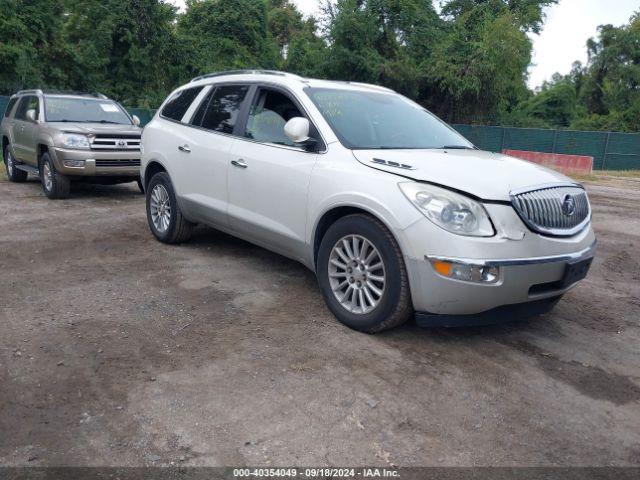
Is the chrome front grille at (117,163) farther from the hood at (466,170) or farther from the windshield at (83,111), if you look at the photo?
the hood at (466,170)

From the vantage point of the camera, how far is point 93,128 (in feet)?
31.4

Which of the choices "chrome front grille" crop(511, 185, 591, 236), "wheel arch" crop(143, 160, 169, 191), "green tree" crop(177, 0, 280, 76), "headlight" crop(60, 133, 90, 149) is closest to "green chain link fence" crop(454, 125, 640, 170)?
"green tree" crop(177, 0, 280, 76)

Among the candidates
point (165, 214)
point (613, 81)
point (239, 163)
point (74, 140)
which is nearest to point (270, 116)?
point (239, 163)

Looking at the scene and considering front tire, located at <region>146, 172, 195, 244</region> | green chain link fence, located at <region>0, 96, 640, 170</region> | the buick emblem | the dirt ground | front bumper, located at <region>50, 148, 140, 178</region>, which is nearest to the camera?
the dirt ground

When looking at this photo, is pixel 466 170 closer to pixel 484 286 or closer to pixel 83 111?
pixel 484 286

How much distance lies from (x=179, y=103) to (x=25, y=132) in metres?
5.56

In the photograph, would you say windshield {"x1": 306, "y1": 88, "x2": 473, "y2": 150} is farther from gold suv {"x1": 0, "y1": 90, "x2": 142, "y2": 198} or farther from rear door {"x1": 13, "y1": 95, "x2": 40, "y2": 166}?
rear door {"x1": 13, "y1": 95, "x2": 40, "y2": 166}

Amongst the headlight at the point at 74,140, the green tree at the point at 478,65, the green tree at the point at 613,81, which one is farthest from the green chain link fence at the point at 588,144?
the headlight at the point at 74,140

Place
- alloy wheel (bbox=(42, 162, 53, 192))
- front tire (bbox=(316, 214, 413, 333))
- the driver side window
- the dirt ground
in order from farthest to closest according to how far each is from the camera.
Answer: alloy wheel (bbox=(42, 162, 53, 192)), the driver side window, front tire (bbox=(316, 214, 413, 333)), the dirt ground

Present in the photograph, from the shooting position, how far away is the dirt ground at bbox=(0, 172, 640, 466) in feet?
9.27

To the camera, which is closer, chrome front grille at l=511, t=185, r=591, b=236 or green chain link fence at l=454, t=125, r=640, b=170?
chrome front grille at l=511, t=185, r=591, b=236

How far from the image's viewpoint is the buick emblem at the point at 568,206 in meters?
3.99

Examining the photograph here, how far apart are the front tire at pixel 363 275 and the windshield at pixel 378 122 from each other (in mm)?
722

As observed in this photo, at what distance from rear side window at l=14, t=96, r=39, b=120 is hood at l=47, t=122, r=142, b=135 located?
983 mm
